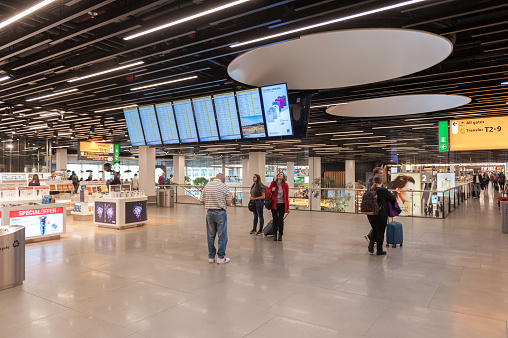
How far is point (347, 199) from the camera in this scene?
1603 cm

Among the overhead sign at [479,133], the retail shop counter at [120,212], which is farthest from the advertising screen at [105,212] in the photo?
the overhead sign at [479,133]

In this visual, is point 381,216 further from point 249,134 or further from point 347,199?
point 347,199

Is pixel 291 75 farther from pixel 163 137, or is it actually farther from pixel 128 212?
pixel 128 212

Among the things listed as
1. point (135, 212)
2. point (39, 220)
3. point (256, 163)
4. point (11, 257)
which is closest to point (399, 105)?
point (135, 212)

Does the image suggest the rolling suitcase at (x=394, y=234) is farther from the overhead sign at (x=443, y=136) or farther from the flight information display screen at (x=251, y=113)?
the overhead sign at (x=443, y=136)

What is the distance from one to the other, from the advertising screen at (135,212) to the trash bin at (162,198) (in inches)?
271

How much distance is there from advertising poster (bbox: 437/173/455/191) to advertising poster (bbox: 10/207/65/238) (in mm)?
17976

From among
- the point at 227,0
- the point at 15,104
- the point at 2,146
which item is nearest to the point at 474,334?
the point at 227,0

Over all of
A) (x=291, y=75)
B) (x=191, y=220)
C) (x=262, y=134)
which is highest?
(x=291, y=75)

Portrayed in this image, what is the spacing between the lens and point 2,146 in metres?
24.0

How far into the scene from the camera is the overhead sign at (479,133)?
1107 cm

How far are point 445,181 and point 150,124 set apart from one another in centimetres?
1634

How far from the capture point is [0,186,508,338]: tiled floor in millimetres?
3795

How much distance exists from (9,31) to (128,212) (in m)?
6.28
